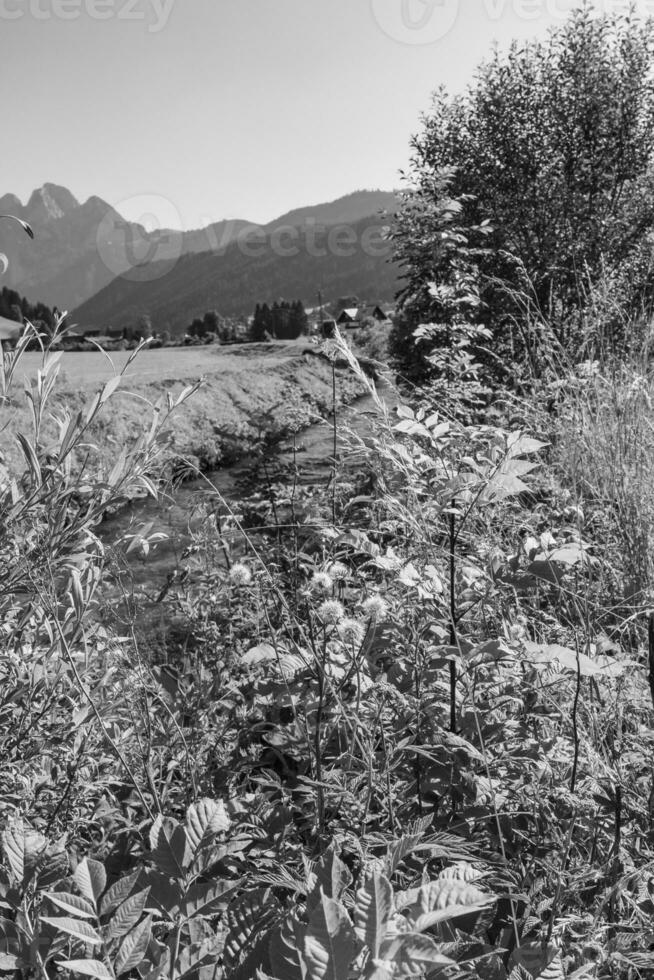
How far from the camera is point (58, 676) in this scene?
144cm

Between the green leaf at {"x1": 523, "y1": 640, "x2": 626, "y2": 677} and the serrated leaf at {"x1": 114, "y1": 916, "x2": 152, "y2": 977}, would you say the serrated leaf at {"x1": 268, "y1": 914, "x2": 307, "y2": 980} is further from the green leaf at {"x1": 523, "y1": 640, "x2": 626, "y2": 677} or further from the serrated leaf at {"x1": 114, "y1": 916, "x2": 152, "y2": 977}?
the green leaf at {"x1": 523, "y1": 640, "x2": 626, "y2": 677}

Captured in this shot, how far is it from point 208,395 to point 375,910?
1295cm

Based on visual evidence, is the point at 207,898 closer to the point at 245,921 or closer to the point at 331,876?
the point at 245,921

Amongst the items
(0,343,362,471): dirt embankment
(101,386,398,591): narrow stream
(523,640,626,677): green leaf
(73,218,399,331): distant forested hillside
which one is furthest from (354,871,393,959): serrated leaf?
(73,218,399,331): distant forested hillside

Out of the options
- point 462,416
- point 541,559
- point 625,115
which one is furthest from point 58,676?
point 625,115

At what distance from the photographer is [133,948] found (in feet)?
2.35

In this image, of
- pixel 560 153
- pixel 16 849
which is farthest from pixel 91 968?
pixel 560 153

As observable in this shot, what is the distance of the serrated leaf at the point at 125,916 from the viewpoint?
73 centimetres

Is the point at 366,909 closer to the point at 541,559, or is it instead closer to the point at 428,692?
the point at 428,692

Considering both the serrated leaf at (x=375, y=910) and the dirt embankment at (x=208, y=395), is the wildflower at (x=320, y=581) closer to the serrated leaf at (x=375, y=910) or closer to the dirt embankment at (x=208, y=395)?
the serrated leaf at (x=375, y=910)

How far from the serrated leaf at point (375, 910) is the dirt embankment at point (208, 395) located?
270 centimetres

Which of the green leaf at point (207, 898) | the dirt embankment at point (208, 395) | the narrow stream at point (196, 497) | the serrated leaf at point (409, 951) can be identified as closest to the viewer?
the serrated leaf at point (409, 951)

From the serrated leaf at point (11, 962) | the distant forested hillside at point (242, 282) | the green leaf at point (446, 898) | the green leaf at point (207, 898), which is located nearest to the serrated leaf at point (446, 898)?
the green leaf at point (446, 898)

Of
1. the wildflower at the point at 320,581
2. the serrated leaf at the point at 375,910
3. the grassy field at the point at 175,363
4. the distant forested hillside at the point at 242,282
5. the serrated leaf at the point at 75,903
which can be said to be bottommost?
the serrated leaf at the point at 75,903
